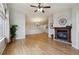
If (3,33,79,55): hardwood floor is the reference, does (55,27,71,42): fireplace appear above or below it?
above

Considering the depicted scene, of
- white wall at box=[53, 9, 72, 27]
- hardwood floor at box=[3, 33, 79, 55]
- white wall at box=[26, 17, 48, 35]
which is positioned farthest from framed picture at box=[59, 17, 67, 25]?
white wall at box=[26, 17, 48, 35]

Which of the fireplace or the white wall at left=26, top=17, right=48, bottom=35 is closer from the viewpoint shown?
the fireplace

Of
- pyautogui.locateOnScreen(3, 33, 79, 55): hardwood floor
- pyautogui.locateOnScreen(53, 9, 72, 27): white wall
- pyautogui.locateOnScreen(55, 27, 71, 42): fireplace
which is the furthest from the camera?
pyautogui.locateOnScreen(53, 9, 72, 27): white wall

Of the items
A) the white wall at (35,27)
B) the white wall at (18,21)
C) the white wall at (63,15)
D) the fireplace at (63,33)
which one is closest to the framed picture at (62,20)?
the white wall at (63,15)

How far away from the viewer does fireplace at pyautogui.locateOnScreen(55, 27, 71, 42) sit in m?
6.45

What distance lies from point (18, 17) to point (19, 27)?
79 centimetres

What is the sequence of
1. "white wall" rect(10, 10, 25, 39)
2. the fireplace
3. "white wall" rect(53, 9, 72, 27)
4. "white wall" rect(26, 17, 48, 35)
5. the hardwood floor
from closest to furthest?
the hardwood floor < the fireplace < "white wall" rect(53, 9, 72, 27) < "white wall" rect(10, 10, 25, 39) < "white wall" rect(26, 17, 48, 35)

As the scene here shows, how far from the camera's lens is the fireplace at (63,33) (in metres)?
6.45

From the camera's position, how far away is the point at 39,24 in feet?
40.8

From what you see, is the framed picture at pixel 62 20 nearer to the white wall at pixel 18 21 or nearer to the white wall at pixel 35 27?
the white wall at pixel 18 21

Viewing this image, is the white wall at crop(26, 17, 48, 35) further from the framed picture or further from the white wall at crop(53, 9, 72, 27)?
the framed picture

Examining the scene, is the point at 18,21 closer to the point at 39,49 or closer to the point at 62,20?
the point at 62,20

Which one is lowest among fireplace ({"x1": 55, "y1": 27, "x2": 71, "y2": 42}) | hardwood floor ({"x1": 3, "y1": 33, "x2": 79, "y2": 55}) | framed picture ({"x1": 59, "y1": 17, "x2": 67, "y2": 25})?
hardwood floor ({"x1": 3, "y1": 33, "x2": 79, "y2": 55})
